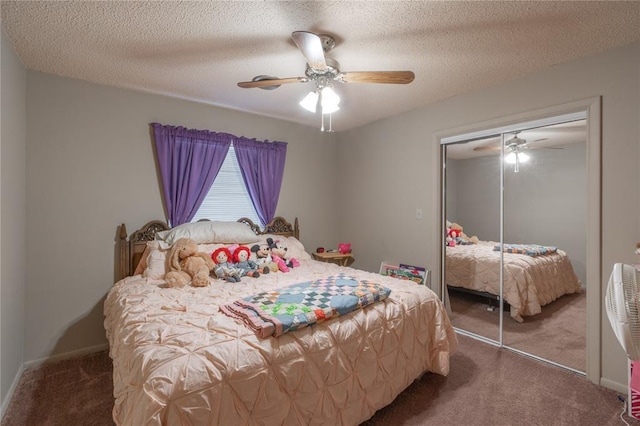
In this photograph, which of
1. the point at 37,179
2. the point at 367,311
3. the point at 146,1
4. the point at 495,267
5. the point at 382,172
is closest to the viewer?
the point at 146,1

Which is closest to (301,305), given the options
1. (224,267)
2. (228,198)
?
(224,267)

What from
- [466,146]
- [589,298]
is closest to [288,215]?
[466,146]

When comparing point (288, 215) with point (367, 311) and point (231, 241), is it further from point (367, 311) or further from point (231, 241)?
point (367, 311)

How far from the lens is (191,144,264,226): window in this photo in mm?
3400

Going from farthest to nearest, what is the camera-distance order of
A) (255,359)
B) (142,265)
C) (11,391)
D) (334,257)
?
(334,257) < (142,265) < (11,391) < (255,359)

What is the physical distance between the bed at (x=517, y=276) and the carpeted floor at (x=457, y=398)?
0.59m

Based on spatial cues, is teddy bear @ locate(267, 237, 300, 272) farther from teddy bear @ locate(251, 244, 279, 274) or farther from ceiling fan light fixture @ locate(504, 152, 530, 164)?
ceiling fan light fixture @ locate(504, 152, 530, 164)

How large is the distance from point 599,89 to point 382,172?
2133 mm

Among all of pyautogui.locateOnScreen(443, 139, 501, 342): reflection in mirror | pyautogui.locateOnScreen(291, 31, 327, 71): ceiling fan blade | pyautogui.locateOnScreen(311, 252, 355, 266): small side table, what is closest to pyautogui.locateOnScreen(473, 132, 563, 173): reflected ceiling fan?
pyautogui.locateOnScreen(443, 139, 501, 342): reflection in mirror

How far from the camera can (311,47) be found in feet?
5.54

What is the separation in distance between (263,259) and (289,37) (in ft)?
6.35

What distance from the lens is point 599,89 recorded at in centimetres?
222

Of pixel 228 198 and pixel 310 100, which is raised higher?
pixel 310 100

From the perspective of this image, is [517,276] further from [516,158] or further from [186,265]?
[186,265]
